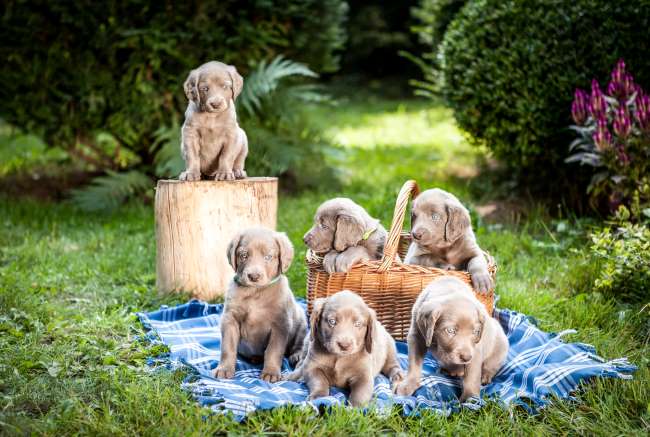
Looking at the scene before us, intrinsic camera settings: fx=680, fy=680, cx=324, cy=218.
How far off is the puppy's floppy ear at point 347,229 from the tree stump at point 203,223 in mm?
1166

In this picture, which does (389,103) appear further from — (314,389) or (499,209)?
(314,389)

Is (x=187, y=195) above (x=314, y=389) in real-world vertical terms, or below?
above

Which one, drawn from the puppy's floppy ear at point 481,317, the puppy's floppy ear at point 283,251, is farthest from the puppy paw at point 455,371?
the puppy's floppy ear at point 283,251

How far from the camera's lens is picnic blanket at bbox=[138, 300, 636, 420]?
363 centimetres

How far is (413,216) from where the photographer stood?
4.58 metres

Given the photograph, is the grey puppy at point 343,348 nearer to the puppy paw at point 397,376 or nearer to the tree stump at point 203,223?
the puppy paw at point 397,376

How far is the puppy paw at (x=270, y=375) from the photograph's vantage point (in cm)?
404

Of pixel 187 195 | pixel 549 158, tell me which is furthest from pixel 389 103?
pixel 187 195

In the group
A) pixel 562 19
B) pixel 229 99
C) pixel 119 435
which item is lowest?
pixel 119 435

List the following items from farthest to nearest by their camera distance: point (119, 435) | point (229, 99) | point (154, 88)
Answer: point (154, 88) < point (229, 99) < point (119, 435)

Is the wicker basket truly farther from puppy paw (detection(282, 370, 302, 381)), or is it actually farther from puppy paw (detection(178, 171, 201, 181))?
puppy paw (detection(178, 171, 201, 181))

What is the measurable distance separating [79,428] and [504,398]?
2243mm

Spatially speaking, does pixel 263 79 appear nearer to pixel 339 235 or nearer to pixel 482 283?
pixel 339 235

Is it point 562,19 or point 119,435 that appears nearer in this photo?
point 119,435
